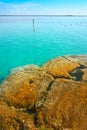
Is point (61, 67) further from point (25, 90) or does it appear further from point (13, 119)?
point (13, 119)

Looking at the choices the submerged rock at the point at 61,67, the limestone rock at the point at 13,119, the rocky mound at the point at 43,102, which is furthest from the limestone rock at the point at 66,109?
the submerged rock at the point at 61,67

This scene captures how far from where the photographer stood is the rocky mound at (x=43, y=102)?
31.5 ft

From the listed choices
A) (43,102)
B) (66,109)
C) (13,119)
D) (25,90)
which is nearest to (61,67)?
(25,90)

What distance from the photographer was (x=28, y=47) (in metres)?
35.3

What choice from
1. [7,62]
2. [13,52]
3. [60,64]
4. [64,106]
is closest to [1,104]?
[64,106]

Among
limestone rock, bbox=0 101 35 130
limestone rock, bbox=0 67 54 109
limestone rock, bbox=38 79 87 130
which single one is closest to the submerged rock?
limestone rock, bbox=0 67 54 109

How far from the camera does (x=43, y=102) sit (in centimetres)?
1073

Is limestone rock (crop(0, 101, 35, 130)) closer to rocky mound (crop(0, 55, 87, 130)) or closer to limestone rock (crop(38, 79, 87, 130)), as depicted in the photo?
rocky mound (crop(0, 55, 87, 130))

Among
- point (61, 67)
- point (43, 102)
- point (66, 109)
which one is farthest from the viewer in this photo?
point (61, 67)

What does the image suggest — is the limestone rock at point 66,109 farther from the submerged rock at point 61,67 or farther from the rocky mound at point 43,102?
the submerged rock at point 61,67

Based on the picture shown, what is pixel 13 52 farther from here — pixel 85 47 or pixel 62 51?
pixel 85 47

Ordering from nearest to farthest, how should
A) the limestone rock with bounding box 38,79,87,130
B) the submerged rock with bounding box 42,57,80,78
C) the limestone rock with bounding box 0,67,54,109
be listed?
the limestone rock with bounding box 38,79,87,130 → the limestone rock with bounding box 0,67,54,109 → the submerged rock with bounding box 42,57,80,78

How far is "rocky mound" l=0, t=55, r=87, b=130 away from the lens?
961cm

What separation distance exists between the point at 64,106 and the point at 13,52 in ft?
76.8
